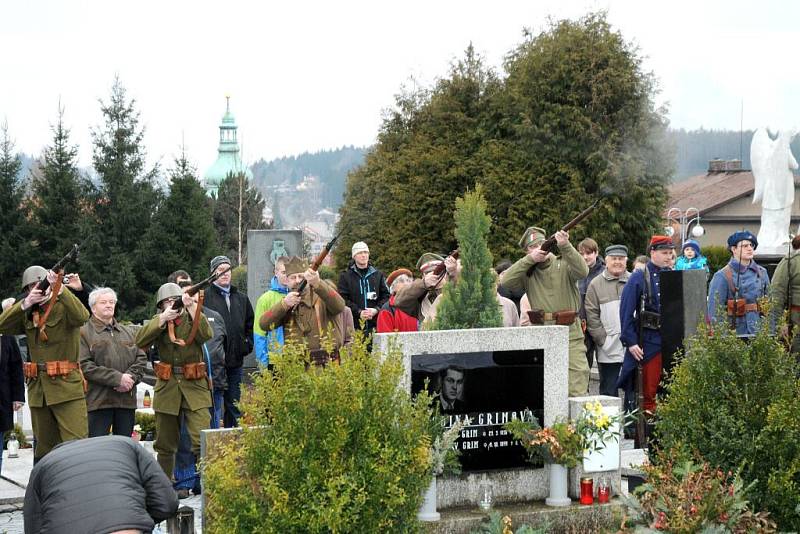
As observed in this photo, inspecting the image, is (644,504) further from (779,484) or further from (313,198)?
(313,198)

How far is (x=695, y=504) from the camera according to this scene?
7.10 m

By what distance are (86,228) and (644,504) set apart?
113 feet

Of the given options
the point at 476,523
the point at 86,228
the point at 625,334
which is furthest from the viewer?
the point at 86,228

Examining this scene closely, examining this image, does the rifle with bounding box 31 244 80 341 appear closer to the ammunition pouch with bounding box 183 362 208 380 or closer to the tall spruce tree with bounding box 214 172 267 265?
the ammunition pouch with bounding box 183 362 208 380

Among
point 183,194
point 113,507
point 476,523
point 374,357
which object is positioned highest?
point 183,194

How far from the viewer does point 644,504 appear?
7.46 m

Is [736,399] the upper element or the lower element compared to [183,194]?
lower

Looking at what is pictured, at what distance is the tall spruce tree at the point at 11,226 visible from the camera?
3928 cm

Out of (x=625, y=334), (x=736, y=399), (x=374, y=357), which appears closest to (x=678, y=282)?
(x=625, y=334)

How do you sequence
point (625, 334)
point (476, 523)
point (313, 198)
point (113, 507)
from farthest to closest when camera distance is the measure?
point (313, 198)
point (625, 334)
point (476, 523)
point (113, 507)

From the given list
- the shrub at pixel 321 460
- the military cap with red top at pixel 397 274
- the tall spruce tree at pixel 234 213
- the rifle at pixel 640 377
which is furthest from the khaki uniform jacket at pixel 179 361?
the tall spruce tree at pixel 234 213

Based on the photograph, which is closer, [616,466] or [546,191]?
[616,466]

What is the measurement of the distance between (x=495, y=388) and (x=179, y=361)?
331 centimetres

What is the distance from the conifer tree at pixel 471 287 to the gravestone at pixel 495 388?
0.20 metres
